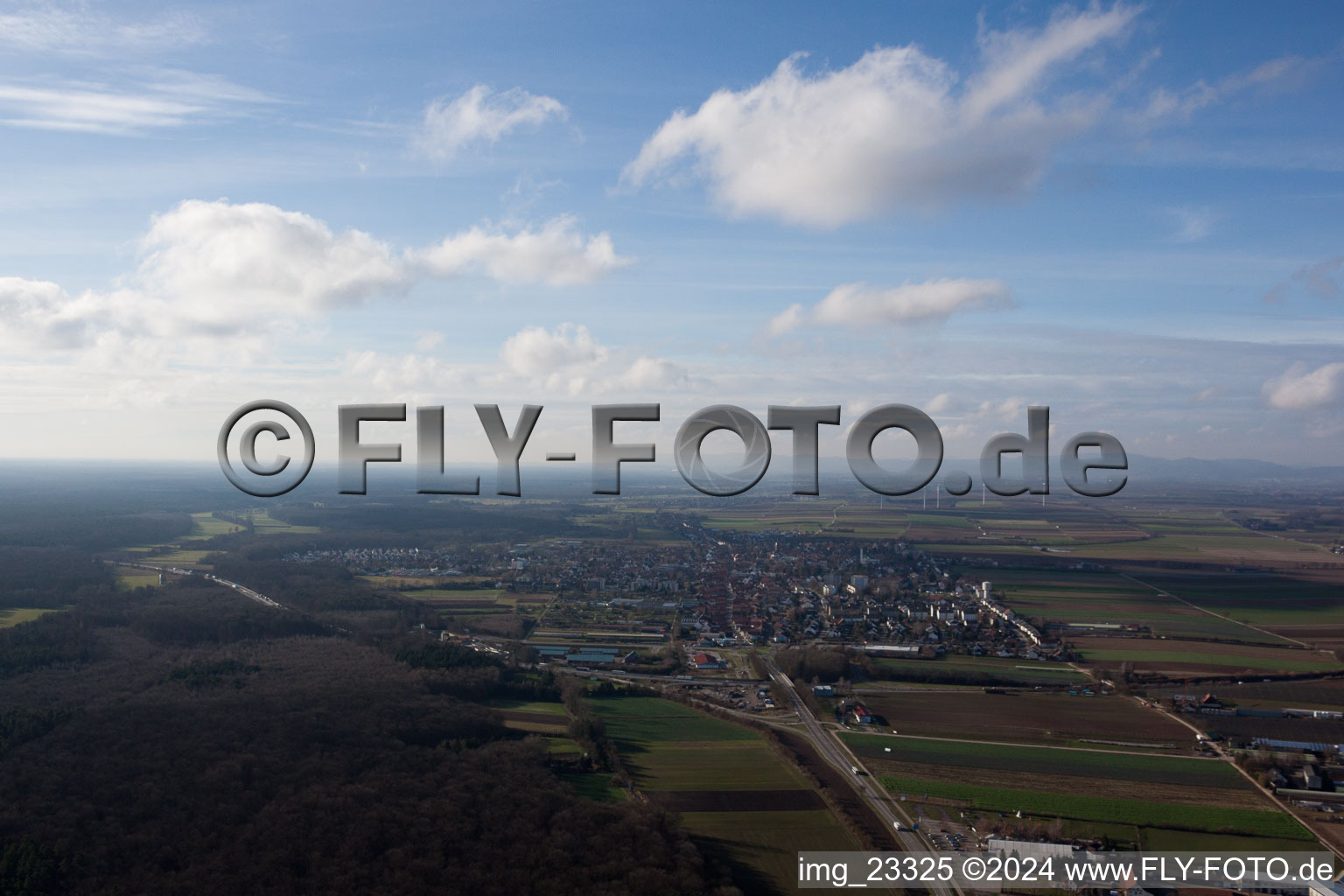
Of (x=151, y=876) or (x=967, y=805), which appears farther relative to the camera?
(x=967, y=805)

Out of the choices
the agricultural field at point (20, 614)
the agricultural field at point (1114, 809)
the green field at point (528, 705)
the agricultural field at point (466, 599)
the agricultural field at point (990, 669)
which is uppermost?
the agricultural field at point (20, 614)

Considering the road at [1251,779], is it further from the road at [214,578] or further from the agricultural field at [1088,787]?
the road at [214,578]

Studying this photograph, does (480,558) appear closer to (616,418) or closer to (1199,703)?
(1199,703)

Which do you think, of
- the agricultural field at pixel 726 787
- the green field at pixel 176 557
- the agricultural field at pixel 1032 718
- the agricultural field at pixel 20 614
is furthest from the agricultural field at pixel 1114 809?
the green field at pixel 176 557

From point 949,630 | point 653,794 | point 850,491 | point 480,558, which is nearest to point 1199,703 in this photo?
point 949,630

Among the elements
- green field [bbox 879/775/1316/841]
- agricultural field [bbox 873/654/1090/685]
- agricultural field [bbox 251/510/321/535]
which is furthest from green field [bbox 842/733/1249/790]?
agricultural field [bbox 251/510/321/535]

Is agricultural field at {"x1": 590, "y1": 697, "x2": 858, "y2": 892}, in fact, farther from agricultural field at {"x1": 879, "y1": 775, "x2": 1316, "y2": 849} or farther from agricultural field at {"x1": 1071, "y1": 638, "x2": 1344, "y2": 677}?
agricultural field at {"x1": 1071, "y1": 638, "x2": 1344, "y2": 677}

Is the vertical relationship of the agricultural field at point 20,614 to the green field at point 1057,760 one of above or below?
above
